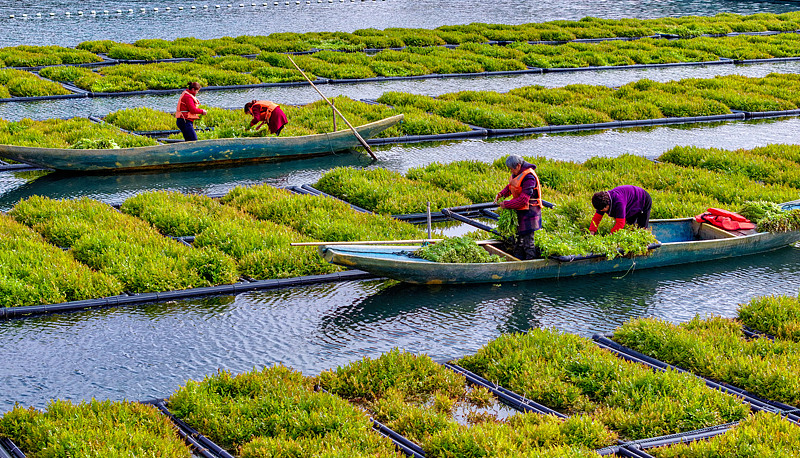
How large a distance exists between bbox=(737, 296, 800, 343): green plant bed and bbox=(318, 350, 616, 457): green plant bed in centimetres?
326

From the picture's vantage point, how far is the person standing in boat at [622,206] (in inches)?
473

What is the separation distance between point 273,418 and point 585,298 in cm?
514

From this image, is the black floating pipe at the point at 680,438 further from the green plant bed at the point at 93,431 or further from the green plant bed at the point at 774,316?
the green plant bed at the point at 93,431

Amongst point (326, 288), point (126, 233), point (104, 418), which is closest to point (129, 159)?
point (126, 233)

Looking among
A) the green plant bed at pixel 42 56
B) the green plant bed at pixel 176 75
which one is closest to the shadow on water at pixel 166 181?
the green plant bed at pixel 176 75

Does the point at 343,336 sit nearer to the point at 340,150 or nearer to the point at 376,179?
the point at 376,179

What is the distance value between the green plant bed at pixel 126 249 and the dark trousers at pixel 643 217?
552 cm

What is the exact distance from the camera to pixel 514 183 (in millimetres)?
11875

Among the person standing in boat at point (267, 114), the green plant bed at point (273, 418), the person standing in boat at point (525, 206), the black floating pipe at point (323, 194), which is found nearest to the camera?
the green plant bed at point (273, 418)

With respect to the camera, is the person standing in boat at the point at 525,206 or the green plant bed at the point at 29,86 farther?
the green plant bed at the point at 29,86

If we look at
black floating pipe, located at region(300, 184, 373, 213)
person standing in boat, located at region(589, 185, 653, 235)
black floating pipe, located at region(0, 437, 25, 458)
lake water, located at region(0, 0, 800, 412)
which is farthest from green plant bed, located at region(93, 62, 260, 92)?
black floating pipe, located at region(0, 437, 25, 458)

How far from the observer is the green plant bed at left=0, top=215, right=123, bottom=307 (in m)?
10.9

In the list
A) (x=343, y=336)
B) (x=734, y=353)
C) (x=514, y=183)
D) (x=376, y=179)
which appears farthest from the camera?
(x=376, y=179)

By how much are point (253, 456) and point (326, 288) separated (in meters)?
4.69
